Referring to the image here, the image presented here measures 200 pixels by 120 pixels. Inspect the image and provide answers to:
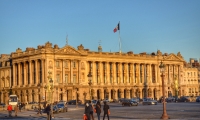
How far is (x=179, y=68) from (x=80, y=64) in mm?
48116

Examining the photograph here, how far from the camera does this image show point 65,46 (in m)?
121

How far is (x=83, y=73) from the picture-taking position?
5002 inches

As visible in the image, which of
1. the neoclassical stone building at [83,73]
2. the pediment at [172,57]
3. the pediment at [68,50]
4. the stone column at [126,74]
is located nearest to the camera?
the neoclassical stone building at [83,73]

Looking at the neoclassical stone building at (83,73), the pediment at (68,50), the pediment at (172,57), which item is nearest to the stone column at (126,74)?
the neoclassical stone building at (83,73)

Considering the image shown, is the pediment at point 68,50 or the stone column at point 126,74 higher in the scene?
the pediment at point 68,50

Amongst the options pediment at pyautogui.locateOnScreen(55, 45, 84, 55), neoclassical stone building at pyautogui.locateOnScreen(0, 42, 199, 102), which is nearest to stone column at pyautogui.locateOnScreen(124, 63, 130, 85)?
neoclassical stone building at pyautogui.locateOnScreen(0, 42, 199, 102)

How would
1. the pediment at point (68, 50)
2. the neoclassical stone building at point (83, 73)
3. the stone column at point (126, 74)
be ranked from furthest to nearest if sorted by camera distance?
the stone column at point (126, 74), the pediment at point (68, 50), the neoclassical stone building at point (83, 73)

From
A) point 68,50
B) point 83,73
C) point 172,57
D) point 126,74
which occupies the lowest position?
point 126,74

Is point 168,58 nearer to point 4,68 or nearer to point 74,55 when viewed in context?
point 74,55

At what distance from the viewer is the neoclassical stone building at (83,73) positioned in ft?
386

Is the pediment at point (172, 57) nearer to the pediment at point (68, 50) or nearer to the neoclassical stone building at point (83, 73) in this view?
the neoclassical stone building at point (83, 73)

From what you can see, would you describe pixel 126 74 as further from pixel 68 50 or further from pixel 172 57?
pixel 68 50

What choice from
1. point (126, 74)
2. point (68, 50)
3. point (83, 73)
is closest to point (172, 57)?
point (126, 74)

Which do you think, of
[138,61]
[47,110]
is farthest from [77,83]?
[47,110]
